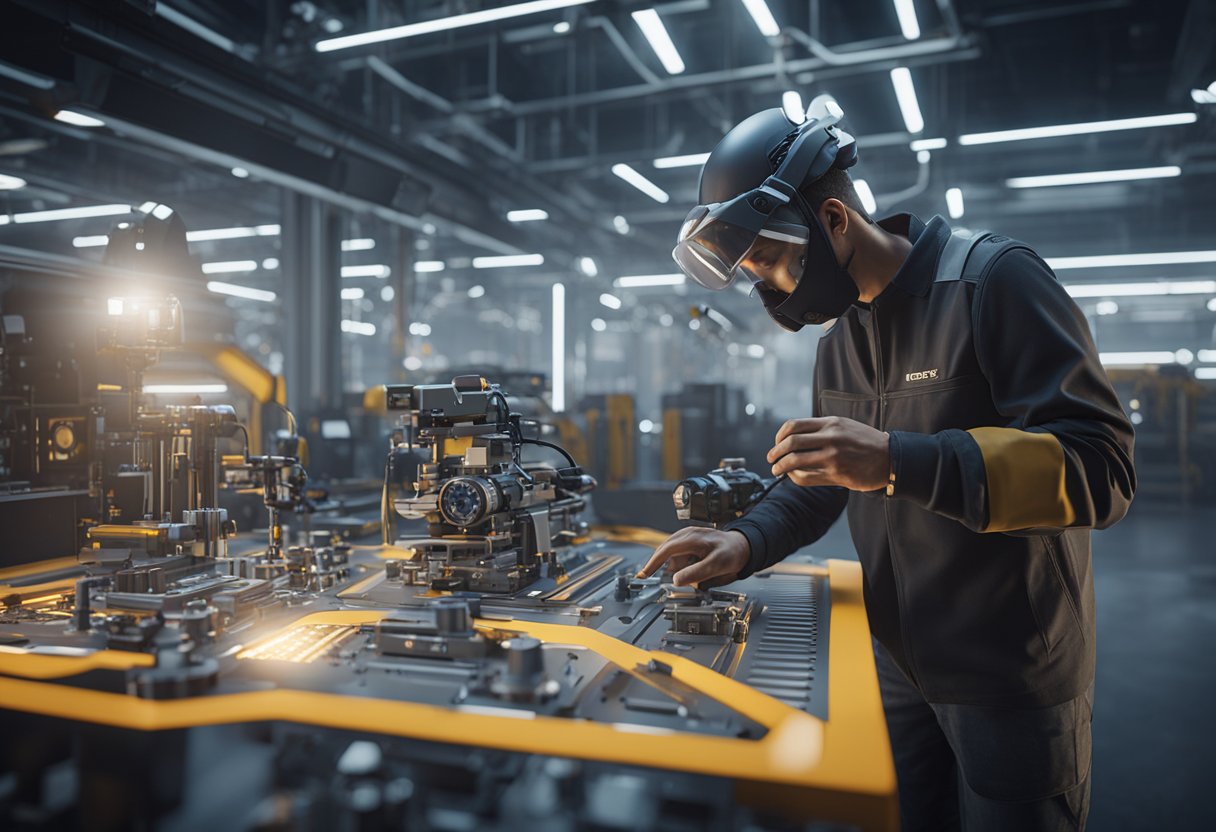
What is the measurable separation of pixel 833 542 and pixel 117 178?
9.60 meters

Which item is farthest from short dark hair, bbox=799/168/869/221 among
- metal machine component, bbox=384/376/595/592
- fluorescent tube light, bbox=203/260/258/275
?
fluorescent tube light, bbox=203/260/258/275

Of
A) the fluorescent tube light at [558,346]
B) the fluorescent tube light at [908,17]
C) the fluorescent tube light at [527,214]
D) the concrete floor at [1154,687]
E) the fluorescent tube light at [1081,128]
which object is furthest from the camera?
the fluorescent tube light at [558,346]

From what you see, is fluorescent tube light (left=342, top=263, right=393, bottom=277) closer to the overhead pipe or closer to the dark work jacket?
the overhead pipe

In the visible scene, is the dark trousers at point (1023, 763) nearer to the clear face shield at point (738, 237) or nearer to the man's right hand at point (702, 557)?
the man's right hand at point (702, 557)

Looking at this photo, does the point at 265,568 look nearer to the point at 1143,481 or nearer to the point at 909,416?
the point at 909,416

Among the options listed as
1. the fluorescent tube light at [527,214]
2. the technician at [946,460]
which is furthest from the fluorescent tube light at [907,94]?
the technician at [946,460]

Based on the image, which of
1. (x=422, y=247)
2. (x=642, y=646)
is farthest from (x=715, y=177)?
(x=422, y=247)

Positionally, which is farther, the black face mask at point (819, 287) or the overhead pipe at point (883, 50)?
the overhead pipe at point (883, 50)

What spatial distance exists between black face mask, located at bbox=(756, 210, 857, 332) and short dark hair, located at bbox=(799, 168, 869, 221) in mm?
54

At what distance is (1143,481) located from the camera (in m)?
11.4

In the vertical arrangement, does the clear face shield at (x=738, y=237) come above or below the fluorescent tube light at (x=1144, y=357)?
below

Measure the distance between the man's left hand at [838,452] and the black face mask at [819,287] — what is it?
0.39 m

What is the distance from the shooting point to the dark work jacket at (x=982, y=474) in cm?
119

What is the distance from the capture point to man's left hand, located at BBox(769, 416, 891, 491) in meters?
1.23
